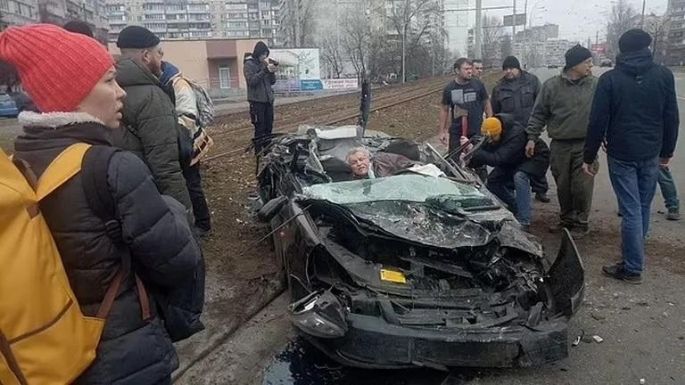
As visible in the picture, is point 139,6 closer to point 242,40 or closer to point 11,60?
point 242,40

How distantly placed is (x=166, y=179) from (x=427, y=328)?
84.2 inches

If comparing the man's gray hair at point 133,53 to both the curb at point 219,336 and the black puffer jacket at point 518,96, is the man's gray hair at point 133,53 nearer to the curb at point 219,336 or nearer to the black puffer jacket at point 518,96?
the curb at point 219,336

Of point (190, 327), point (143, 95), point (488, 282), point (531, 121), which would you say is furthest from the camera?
point (531, 121)

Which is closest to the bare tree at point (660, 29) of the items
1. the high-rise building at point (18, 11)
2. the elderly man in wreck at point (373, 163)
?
the high-rise building at point (18, 11)

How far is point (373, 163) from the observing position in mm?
5070

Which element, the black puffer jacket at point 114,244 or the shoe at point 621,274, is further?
the shoe at point 621,274

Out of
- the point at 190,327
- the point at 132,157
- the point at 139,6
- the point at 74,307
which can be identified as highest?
the point at 139,6

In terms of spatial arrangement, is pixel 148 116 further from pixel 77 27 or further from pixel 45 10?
pixel 45 10

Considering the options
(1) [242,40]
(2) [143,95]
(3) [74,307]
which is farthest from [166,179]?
(1) [242,40]

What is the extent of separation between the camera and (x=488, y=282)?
3.39m

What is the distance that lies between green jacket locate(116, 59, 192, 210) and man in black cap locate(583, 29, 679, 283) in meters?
3.39

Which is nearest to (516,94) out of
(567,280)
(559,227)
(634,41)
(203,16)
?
(559,227)

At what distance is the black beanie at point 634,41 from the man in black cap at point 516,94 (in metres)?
2.15

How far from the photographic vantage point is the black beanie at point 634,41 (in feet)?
14.3
